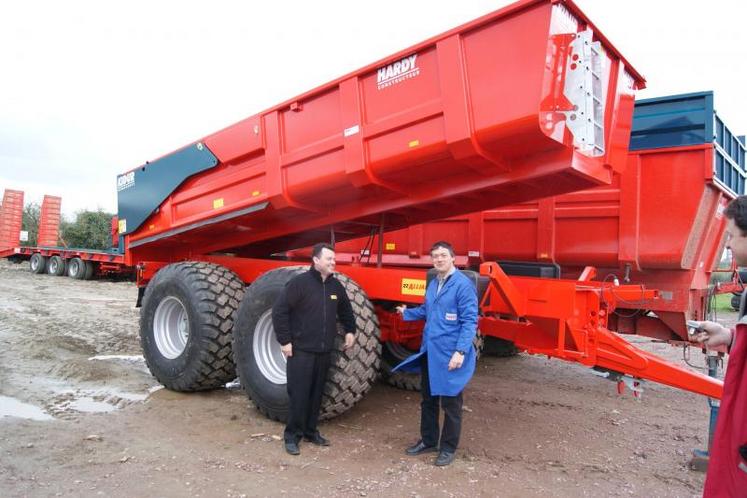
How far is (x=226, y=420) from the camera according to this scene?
4.59 metres

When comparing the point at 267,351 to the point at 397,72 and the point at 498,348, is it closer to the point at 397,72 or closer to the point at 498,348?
the point at 397,72

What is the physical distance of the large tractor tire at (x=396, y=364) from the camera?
18.9 feet

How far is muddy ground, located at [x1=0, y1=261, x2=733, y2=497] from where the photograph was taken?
3375mm

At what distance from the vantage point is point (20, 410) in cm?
461

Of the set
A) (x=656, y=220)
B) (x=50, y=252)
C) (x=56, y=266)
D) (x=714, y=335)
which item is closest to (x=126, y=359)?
(x=656, y=220)

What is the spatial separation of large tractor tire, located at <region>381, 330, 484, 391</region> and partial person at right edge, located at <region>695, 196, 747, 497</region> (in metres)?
3.74

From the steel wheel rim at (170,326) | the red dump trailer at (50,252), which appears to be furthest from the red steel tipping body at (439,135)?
the red dump trailer at (50,252)

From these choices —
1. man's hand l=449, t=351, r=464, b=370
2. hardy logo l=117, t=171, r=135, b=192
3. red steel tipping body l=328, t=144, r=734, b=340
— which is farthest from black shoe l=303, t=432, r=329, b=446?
hardy logo l=117, t=171, r=135, b=192

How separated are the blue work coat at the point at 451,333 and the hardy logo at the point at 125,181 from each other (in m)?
4.61

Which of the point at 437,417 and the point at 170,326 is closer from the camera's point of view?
the point at 437,417

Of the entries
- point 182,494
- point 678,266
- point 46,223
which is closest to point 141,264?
point 182,494

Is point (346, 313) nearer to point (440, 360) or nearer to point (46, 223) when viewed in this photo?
point (440, 360)

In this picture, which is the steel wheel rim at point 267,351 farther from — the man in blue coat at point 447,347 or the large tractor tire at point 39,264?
the large tractor tire at point 39,264

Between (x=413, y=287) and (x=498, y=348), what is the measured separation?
3.77m
